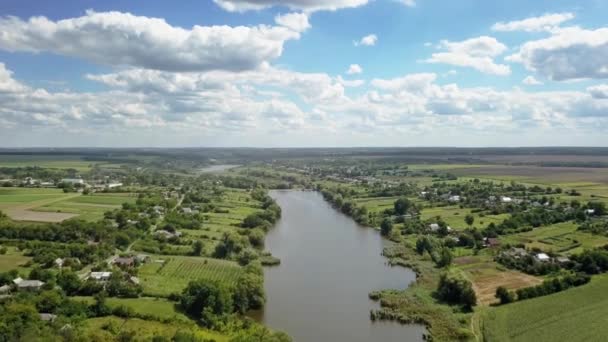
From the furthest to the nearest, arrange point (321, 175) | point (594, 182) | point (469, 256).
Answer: point (321, 175), point (594, 182), point (469, 256)

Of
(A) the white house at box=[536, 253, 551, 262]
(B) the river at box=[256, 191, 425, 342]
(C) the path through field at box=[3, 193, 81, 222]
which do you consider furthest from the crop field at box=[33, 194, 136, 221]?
(A) the white house at box=[536, 253, 551, 262]

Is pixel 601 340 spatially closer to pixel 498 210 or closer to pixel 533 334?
pixel 533 334

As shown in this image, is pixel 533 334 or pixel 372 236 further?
pixel 372 236

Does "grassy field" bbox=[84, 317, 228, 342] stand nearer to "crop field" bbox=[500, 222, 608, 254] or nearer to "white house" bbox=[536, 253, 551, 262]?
"white house" bbox=[536, 253, 551, 262]

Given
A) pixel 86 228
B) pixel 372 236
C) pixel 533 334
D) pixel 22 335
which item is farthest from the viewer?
pixel 372 236

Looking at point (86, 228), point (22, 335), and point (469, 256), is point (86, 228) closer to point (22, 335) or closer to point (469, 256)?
point (22, 335)

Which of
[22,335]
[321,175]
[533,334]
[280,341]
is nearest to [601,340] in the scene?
[533,334]

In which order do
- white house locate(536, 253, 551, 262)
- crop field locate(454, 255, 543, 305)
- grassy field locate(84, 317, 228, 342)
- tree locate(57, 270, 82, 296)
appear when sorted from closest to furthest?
grassy field locate(84, 317, 228, 342)
tree locate(57, 270, 82, 296)
crop field locate(454, 255, 543, 305)
white house locate(536, 253, 551, 262)
